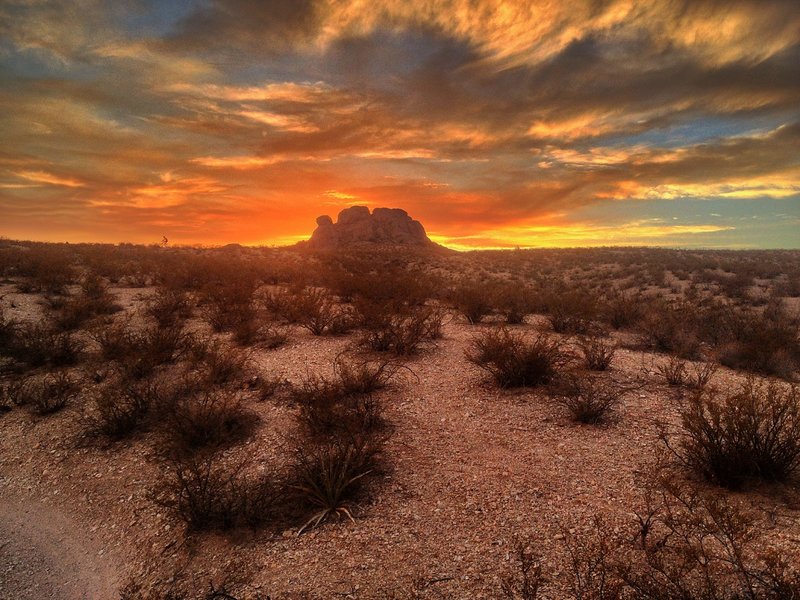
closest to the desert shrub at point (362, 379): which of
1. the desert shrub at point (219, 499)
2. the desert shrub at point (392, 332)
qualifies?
the desert shrub at point (392, 332)

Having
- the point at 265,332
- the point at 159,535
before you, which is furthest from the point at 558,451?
the point at 265,332

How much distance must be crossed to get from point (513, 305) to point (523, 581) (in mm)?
10783

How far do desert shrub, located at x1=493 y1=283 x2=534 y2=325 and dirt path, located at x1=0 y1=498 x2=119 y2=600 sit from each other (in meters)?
11.3

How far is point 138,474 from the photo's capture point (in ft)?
19.2

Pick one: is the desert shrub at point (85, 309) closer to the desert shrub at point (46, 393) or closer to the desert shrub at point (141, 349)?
the desert shrub at point (141, 349)

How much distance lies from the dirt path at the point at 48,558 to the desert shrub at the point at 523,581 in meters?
3.97

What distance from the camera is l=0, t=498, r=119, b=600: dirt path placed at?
4.43m

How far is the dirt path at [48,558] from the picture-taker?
14.5ft

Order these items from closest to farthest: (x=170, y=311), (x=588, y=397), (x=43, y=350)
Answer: (x=588, y=397), (x=43, y=350), (x=170, y=311)

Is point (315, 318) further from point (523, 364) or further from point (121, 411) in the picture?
Result: point (523, 364)

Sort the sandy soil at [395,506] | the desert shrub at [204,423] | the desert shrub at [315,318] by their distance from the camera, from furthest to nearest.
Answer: the desert shrub at [315,318]
the desert shrub at [204,423]
the sandy soil at [395,506]

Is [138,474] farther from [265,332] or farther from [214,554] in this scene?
[265,332]

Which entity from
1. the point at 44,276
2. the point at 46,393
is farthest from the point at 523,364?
the point at 44,276

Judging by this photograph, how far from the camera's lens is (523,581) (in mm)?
3736
